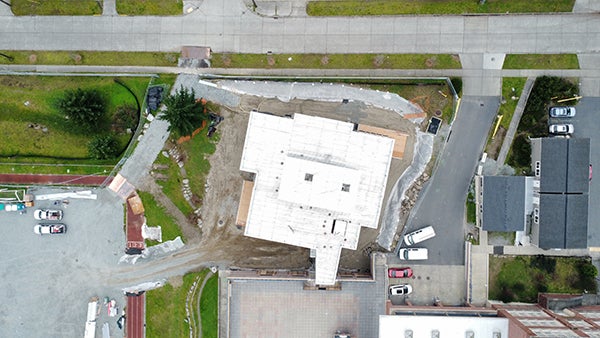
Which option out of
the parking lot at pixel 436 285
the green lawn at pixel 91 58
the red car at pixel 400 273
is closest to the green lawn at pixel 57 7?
the green lawn at pixel 91 58

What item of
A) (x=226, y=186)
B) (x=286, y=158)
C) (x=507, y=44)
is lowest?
(x=226, y=186)

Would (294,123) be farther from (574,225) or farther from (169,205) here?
(574,225)

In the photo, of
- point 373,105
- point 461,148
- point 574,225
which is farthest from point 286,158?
point 574,225

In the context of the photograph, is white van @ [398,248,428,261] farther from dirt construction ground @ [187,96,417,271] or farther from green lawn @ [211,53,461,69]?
green lawn @ [211,53,461,69]

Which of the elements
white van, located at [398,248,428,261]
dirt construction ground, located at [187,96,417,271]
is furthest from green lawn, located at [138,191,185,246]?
white van, located at [398,248,428,261]

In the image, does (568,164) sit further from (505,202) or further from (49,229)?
(49,229)
